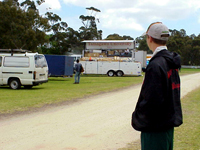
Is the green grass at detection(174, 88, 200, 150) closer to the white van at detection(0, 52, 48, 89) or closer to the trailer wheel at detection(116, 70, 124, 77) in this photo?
the white van at detection(0, 52, 48, 89)

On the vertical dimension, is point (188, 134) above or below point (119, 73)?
below

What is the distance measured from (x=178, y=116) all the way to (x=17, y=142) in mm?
4122

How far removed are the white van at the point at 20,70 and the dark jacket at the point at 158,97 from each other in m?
15.0

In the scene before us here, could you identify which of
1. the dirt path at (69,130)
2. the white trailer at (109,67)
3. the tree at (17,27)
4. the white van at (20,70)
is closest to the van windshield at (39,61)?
the white van at (20,70)

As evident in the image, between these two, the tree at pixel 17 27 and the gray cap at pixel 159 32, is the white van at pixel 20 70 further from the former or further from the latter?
the tree at pixel 17 27

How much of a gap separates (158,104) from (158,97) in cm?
6

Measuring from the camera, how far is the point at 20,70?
17500 millimetres

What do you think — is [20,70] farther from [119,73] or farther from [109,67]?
[119,73]

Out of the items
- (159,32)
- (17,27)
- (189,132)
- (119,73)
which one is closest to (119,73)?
(119,73)

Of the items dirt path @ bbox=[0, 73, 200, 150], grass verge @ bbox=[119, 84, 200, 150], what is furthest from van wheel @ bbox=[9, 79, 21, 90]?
grass verge @ bbox=[119, 84, 200, 150]

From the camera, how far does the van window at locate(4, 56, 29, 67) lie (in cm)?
1742

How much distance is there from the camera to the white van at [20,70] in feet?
57.0

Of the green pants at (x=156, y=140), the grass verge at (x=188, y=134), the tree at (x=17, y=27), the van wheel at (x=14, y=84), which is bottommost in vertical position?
the grass verge at (x=188, y=134)

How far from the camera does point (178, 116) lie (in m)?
3.04
